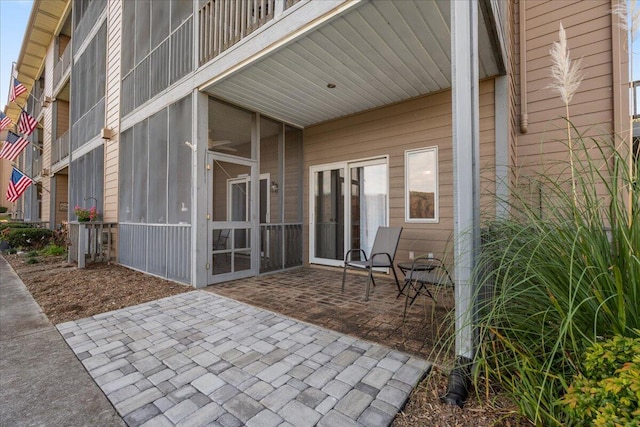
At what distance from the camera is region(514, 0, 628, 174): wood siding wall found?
3184mm

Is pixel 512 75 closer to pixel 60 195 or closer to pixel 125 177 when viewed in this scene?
pixel 125 177

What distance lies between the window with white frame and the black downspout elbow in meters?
2.63

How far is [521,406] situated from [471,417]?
0.78 ft

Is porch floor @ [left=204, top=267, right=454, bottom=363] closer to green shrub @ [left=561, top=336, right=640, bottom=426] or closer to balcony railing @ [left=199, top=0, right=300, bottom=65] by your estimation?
green shrub @ [left=561, top=336, right=640, bottom=426]

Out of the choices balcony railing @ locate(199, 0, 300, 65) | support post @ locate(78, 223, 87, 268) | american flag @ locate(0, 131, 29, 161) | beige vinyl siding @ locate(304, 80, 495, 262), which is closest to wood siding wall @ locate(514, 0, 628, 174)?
beige vinyl siding @ locate(304, 80, 495, 262)

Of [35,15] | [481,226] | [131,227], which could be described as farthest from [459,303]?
[35,15]

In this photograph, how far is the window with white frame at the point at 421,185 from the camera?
4.15m

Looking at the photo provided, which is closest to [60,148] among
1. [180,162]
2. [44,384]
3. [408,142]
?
[180,162]

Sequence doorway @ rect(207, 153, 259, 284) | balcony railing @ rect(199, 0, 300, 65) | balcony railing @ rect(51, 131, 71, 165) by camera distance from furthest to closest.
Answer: balcony railing @ rect(51, 131, 71, 165), doorway @ rect(207, 153, 259, 284), balcony railing @ rect(199, 0, 300, 65)

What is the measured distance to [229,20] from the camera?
386cm

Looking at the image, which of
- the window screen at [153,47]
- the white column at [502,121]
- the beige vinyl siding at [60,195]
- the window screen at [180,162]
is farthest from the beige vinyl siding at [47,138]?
the white column at [502,121]

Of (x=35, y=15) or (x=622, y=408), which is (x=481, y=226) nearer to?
(x=622, y=408)

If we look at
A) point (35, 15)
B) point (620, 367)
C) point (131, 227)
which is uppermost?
point (35, 15)

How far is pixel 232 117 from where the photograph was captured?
469 cm
